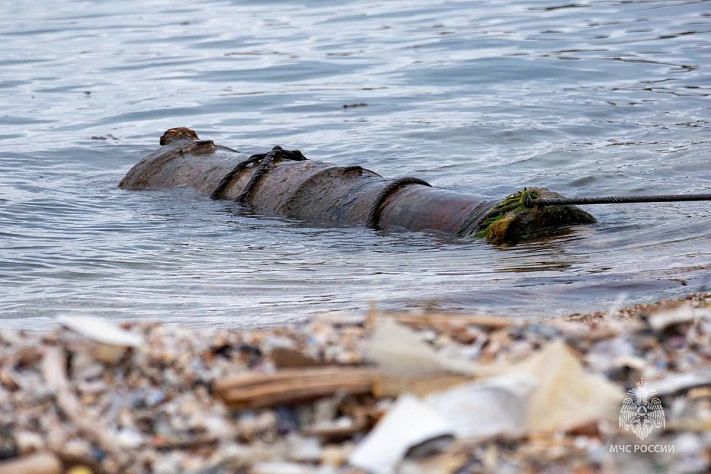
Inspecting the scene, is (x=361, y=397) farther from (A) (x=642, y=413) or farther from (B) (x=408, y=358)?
(A) (x=642, y=413)

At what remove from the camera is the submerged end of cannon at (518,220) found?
5.90 metres

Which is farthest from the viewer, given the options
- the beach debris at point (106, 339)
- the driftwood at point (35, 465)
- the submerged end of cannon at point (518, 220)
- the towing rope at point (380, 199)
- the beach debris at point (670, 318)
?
the towing rope at point (380, 199)

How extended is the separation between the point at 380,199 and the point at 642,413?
4.30m

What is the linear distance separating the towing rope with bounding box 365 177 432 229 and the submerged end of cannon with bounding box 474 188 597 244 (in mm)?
741

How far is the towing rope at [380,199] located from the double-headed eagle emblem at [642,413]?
4.14m

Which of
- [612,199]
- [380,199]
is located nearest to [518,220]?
[612,199]

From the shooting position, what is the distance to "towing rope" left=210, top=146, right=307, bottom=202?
23.4 ft

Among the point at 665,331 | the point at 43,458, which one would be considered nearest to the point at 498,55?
the point at 665,331

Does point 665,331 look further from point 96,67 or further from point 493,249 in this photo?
point 96,67

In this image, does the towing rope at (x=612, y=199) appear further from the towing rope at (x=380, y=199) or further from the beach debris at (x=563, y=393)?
the beach debris at (x=563, y=393)

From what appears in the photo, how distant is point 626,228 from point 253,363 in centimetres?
444

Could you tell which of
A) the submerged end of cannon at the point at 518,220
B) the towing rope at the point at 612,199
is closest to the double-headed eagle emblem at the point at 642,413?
the towing rope at the point at 612,199

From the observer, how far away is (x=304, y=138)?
10.5 metres

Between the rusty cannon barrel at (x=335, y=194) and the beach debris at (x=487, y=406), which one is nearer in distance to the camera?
the beach debris at (x=487, y=406)
